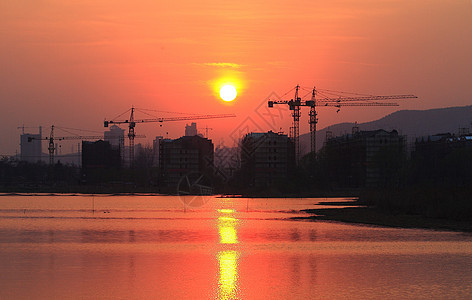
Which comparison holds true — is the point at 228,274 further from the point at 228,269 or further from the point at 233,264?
the point at 233,264

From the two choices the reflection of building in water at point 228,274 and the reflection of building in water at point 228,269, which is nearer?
the reflection of building in water at point 228,274

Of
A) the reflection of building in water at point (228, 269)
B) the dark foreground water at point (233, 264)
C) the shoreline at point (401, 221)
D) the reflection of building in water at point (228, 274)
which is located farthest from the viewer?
the shoreline at point (401, 221)

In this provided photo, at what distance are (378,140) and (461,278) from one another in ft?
570

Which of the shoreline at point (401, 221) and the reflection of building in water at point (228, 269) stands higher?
the reflection of building in water at point (228, 269)

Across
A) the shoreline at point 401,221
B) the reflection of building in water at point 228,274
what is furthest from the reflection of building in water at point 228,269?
the shoreline at point 401,221

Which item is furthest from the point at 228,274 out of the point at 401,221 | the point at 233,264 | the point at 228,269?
the point at 401,221

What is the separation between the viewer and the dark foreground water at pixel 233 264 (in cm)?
2409

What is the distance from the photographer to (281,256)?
34.7 metres

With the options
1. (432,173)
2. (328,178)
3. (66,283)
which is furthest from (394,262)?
(328,178)

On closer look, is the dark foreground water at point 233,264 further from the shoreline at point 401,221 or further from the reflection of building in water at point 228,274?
the shoreline at point 401,221

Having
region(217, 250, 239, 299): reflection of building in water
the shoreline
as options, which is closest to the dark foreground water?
region(217, 250, 239, 299): reflection of building in water

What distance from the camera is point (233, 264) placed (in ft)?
103

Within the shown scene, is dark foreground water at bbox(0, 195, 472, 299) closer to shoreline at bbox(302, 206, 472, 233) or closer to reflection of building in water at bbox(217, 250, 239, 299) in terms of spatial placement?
reflection of building in water at bbox(217, 250, 239, 299)

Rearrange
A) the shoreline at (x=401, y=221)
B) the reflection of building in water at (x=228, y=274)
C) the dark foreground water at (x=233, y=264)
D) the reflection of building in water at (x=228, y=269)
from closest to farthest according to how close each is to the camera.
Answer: the reflection of building in water at (x=228, y=274) < the reflection of building in water at (x=228, y=269) < the dark foreground water at (x=233, y=264) < the shoreline at (x=401, y=221)
